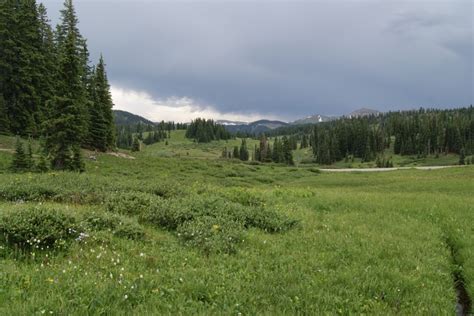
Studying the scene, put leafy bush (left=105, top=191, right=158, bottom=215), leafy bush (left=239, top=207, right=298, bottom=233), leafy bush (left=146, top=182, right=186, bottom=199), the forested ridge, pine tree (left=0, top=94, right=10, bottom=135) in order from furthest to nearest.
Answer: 1. the forested ridge
2. pine tree (left=0, top=94, right=10, bottom=135)
3. leafy bush (left=146, top=182, right=186, bottom=199)
4. leafy bush (left=105, top=191, right=158, bottom=215)
5. leafy bush (left=239, top=207, right=298, bottom=233)

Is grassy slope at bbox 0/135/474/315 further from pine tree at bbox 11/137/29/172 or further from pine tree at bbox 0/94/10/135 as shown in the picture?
pine tree at bbox 0/94/10/135

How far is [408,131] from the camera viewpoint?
17688 centimetres

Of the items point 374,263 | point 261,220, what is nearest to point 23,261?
point 261,220

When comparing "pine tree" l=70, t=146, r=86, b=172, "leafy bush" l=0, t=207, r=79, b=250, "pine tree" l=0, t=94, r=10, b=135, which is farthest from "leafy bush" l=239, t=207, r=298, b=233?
"pine tree" l=0, t=94, r=10, b=135

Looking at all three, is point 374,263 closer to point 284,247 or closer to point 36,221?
point 284,247

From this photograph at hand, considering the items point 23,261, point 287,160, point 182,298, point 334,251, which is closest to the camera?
point 182,298

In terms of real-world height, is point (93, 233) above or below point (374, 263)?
above

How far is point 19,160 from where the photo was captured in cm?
2894

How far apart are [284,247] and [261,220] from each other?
2471 mm

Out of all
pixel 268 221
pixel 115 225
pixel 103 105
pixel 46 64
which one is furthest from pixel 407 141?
pixel 115 225

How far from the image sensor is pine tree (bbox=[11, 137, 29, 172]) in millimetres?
28625

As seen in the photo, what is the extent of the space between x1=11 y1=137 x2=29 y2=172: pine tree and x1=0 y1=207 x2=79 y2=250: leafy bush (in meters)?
23.8

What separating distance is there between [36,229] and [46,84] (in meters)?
50.2

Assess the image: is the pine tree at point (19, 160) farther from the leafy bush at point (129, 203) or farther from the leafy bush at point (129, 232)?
the leafy bush at point (129, 232)
